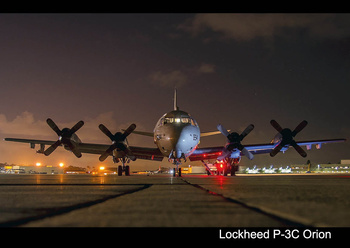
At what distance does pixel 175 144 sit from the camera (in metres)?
25.4

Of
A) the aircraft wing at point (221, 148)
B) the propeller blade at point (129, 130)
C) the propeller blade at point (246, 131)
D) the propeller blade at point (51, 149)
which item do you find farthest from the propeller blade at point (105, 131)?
the propeller blade at point (246, 131)

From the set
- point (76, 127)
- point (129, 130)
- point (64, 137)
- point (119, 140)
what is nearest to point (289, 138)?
point (129, 130)

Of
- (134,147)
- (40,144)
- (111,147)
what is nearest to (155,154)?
(134,147)

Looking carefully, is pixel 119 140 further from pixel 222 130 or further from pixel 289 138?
pixel 289 138

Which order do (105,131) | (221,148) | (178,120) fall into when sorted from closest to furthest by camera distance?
(178,120)
(105,131)
(221,148)

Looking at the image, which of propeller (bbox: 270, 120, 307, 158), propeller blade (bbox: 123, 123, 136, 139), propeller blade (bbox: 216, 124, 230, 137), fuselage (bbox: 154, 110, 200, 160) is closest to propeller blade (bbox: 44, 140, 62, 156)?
propeller blade (bbox: 123, 123, 136, 139)

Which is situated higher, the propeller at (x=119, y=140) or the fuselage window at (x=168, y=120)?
the fuselage window at (x=168, y=120)

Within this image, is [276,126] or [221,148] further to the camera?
[221,148]

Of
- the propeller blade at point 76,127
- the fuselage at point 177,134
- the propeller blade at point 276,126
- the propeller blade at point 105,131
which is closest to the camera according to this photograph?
the fuselage at point 177,134

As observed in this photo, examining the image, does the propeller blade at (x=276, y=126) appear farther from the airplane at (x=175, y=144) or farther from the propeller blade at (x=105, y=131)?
the propeller blade at (x=105, y=131)

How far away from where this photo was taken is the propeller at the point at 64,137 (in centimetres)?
2936

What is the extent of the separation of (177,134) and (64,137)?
11.0 meters
